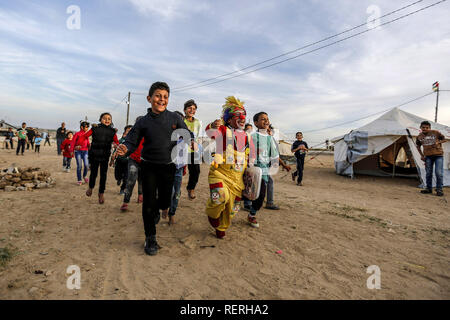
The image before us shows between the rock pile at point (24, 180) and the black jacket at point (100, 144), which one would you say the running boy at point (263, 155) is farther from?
the rock pile at point (24, 180)

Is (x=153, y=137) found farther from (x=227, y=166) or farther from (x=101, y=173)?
(x=101, y=173)

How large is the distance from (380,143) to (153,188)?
10.9 m

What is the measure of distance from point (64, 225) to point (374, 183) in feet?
36.0

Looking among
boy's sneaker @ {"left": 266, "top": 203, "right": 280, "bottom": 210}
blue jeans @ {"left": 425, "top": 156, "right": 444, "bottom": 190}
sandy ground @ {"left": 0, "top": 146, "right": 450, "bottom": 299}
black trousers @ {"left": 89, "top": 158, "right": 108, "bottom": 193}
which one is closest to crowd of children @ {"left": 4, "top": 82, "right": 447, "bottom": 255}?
sandy ground @ {"left": 0, "top": 146, "right": 450, "bottom": 299}

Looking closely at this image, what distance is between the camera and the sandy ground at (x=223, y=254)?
228 cm

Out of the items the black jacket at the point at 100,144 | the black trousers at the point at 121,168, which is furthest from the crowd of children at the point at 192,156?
the black trousers at the point at 121,168

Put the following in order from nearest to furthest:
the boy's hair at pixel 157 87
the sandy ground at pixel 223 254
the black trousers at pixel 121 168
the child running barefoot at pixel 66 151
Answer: the sandy ground at pixel 223 254, the boy's hair at pixel 157 87, the black trousers at pixel 121 168, the child running barefoot at pixel 66 151

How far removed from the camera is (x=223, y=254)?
3029 millimetres

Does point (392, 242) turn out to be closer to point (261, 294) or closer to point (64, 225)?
point (261, 294)

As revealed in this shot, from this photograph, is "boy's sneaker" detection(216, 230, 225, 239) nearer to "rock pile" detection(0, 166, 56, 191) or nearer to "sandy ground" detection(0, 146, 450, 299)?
"sandy ground" detection(0, 146, 450, 299)

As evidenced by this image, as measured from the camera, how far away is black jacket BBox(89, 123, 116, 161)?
5168 millimetres

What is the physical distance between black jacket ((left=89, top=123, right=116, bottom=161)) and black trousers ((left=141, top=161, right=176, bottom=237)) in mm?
2594

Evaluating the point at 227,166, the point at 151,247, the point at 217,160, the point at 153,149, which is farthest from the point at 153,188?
the point at 227,166
